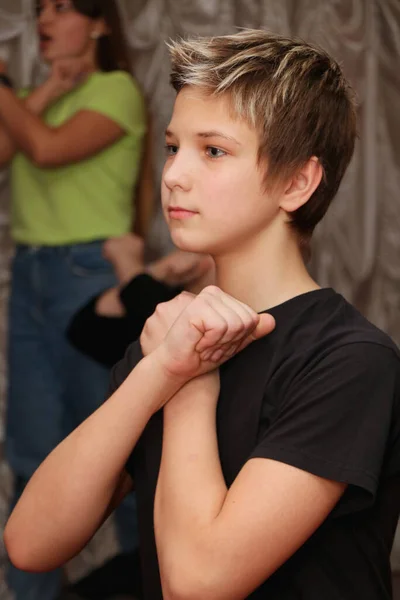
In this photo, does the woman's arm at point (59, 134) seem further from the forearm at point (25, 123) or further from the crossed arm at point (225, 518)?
the crossed arm at point (225, 518)

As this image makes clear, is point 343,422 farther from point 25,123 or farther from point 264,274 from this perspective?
point 25,123

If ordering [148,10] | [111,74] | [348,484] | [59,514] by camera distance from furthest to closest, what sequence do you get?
[148,10] → [111,74] → [59,514] → [348,484]

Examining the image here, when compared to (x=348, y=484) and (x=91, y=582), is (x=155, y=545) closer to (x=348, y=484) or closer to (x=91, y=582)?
(x=348, y=484)

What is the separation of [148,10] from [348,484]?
1.81 metres

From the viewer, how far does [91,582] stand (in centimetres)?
237

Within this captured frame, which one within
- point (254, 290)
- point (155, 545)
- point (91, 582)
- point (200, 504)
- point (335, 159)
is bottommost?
point (91, 582)

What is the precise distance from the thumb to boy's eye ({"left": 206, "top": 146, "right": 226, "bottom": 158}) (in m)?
0.18

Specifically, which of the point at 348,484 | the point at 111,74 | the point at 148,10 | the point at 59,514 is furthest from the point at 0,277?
the point at 348,484

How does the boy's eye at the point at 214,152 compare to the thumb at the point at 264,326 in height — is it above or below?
above

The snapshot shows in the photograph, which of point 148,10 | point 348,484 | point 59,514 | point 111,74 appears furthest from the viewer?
point 148,10

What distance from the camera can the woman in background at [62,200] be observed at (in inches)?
87.4

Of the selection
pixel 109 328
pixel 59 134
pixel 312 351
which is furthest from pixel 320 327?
pixel 59 134

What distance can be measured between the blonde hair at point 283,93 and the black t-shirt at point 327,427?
153mm

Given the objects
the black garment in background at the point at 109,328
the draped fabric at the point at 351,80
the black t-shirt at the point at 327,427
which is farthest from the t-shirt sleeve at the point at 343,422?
the draped fabric at the point at 351,80
